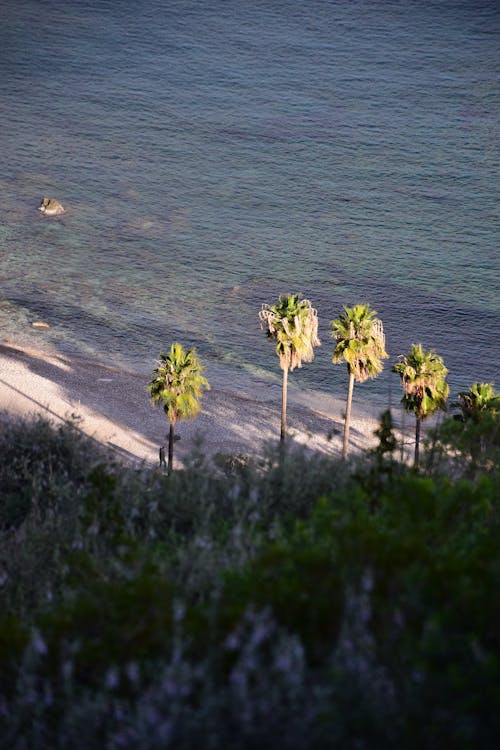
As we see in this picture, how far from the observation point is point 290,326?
1358 inches

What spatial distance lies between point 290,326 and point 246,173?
5675 centimetres

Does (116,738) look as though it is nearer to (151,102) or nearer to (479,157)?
(479,157)

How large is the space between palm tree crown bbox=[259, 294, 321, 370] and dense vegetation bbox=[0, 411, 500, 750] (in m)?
22.4

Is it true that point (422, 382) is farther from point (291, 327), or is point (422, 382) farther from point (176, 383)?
point (176, 383)

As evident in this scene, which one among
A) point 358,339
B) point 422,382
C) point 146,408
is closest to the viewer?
point 422,382

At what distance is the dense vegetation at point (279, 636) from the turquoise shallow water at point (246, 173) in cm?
3935

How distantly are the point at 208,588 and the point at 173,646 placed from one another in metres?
2.03

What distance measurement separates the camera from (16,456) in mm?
18438

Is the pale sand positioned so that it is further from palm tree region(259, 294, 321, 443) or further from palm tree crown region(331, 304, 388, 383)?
palm tree crown region(331, 304, 388, 383)

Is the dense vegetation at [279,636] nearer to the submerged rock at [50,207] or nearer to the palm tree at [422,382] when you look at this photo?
the palm tree at [422,382]

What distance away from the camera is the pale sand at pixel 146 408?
127ft

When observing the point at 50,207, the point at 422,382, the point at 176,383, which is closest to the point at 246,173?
the point at 50,207

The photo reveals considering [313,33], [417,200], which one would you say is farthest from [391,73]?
[417,200]

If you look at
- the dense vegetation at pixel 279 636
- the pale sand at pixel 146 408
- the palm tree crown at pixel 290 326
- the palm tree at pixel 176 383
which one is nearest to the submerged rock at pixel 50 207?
the pale sand at pixel 146 408
